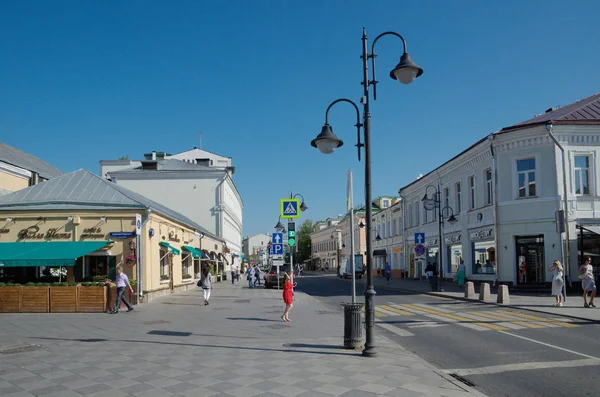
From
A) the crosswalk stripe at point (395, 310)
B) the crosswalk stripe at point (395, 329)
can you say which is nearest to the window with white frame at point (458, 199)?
the crosswalk stripe at point (395, 310)

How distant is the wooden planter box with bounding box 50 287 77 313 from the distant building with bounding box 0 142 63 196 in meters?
17.4

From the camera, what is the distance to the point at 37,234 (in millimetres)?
21984

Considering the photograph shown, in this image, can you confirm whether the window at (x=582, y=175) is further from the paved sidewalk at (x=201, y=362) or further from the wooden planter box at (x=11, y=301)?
the wooden planter box at (x=11, y=301)

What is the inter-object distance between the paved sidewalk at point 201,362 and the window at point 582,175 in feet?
59.5

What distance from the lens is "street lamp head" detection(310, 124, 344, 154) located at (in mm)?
10812

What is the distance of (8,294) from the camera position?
61.2 feet

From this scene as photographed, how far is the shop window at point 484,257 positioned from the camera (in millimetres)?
30266

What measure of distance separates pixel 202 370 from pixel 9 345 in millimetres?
5425

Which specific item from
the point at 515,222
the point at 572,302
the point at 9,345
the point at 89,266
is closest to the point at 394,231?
the point at 515,222

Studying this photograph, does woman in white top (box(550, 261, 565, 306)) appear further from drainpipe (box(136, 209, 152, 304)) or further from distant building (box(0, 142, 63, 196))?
distant building (box(0, 142, 63, 196))

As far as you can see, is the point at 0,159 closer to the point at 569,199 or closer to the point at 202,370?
the point at 202,370

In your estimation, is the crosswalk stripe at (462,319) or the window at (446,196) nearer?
the crosswalk stripe at (462,319)

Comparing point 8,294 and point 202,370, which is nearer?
point 202,370

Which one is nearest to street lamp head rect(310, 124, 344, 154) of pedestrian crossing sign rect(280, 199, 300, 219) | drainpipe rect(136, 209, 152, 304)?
pedestrian crossing sign rect(280, 199, 300, 219)
